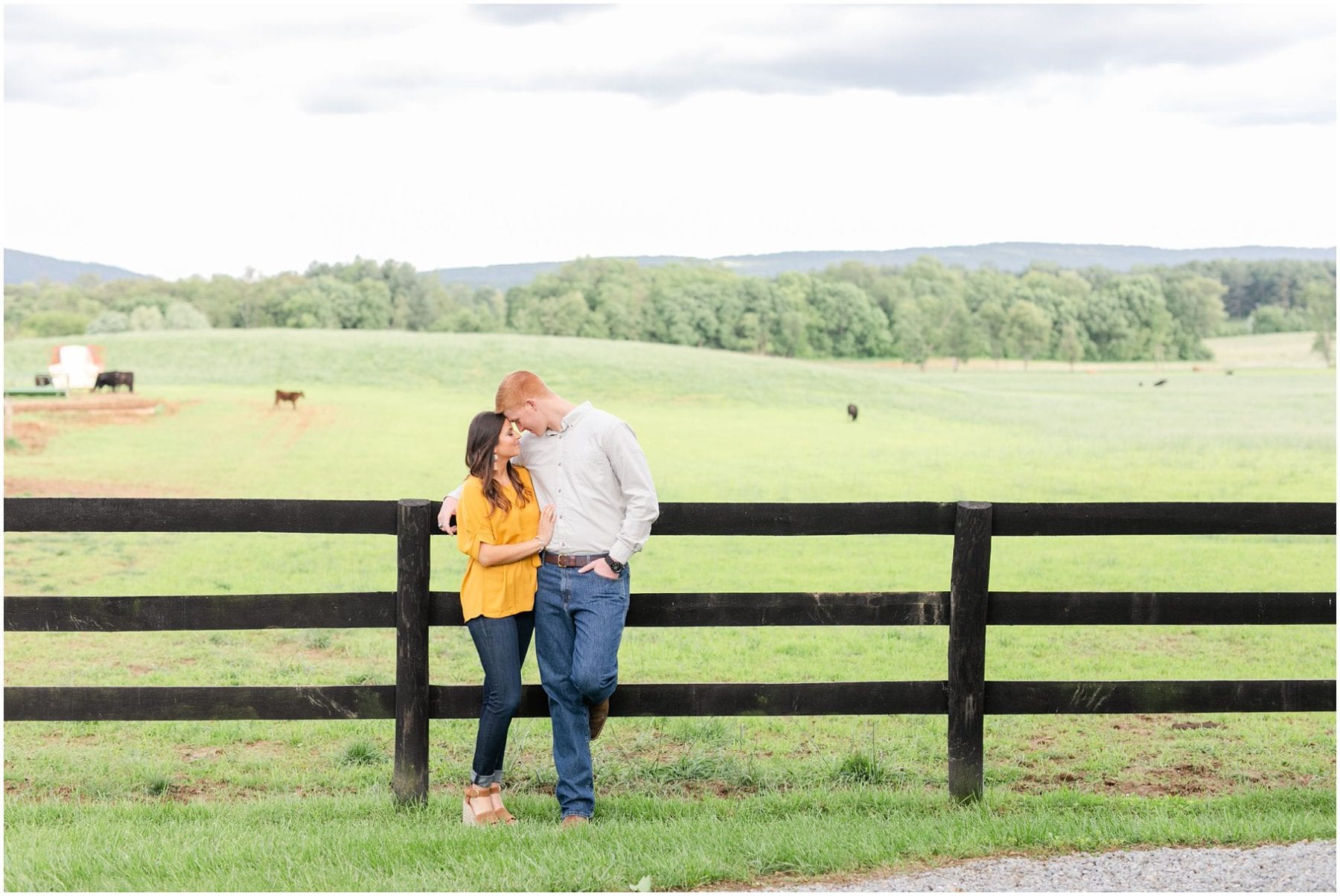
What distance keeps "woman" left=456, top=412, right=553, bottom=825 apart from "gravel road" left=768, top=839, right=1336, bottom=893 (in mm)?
1595

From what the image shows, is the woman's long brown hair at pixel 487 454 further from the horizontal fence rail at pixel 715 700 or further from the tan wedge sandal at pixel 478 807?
the tan wedge sandal at pixel 478 807

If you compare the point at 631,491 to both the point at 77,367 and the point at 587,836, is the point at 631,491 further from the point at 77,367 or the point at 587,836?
the point at 77,367

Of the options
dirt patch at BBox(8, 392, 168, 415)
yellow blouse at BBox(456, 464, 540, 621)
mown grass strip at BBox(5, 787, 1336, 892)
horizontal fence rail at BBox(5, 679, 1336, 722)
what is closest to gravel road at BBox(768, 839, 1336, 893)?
mown grass strip at BBox(5, 787, 1336, 892)

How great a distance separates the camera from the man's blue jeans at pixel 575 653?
Answer: 5820 millimetres

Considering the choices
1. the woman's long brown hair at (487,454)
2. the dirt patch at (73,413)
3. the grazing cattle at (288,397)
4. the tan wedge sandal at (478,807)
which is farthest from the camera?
the grazing cattle at (288,397)

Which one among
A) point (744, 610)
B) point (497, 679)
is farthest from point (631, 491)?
point (497, 679)

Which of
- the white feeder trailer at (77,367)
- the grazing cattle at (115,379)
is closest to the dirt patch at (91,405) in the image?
the grazing cattle at (115,379)

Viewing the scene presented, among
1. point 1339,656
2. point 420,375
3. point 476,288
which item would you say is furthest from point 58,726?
point 476,288

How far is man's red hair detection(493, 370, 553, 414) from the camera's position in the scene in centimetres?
574

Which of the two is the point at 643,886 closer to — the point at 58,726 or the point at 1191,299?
the point at 58,726

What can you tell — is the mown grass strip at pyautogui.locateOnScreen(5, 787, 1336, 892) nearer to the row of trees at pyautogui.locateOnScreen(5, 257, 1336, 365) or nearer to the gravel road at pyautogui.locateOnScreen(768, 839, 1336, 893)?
the gravel road at pyautogui.locateOnScreen(768, 839, 1336, 893)

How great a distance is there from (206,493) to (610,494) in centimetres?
2342

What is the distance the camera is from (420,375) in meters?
58.8

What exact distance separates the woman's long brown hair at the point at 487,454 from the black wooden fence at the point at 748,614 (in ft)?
1.44
